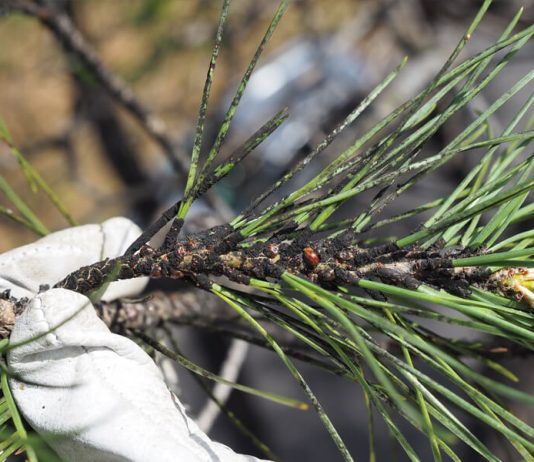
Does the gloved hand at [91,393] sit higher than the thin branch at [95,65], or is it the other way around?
the thin branch at [95,65]

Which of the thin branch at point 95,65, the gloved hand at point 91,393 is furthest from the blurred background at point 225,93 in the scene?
the gloved hand at point 91,393

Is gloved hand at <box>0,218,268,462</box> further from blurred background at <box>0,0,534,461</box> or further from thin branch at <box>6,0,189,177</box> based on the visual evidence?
blurred background at <box>0,0,534,461</box>

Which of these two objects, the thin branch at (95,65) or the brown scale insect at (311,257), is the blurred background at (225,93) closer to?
the thin branch at (95,65)

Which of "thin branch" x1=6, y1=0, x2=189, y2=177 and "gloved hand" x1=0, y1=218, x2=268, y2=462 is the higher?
"thin branch" x1=6, y1=0, x2=189, y2=177

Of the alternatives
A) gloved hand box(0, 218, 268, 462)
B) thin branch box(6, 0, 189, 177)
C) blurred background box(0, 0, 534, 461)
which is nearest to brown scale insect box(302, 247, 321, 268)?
gloved hand box(0, 218, 268, 462)

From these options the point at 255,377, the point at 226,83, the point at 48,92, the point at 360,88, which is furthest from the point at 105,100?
the point at 255,377

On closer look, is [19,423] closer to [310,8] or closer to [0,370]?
[0,370]
